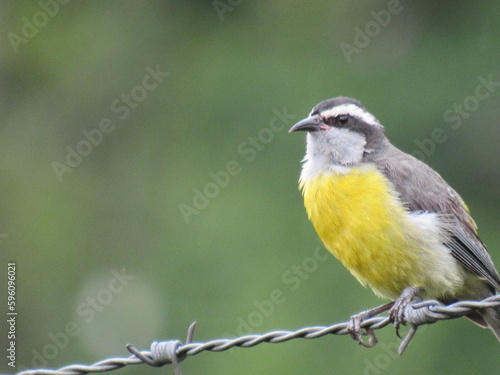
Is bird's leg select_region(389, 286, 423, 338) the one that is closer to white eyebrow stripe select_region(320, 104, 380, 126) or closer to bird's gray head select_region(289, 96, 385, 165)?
bird's gray head select_region(289, 96, 385, 165)

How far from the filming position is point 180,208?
12.3m

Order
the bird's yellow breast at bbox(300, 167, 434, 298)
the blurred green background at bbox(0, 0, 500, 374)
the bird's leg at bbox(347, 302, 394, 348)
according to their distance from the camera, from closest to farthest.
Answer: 1. the bird's leg at bbox(347, 302, 394, 348)
2. the bird's yellow breast at bbox(300, 167, 434, 298)
3. the blurred green background at bbox(0, 0, 500, 374)

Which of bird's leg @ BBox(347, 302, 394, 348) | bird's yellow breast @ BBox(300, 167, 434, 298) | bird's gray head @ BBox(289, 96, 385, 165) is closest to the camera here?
bird's leg @ BBox(347, 302, 394, 348)

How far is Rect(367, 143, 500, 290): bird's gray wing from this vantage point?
6609 mm

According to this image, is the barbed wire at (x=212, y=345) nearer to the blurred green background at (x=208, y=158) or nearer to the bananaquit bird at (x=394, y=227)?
the bananaquit bird at (x=394, y=227)

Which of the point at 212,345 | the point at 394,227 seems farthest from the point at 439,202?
the point at 212,345

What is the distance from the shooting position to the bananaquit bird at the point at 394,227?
6.45m

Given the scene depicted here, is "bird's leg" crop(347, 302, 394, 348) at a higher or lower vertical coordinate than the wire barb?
lower

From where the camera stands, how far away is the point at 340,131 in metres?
7.30

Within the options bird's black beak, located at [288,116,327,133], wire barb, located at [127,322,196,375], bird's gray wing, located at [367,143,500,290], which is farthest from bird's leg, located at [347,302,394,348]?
bird's black beak, located at [288,116,327,133]

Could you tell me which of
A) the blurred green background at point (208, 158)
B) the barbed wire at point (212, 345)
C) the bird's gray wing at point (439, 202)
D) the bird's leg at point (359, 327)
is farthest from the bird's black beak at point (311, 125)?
the blurred green background at point (208, 158)

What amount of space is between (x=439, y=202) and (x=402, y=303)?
38.2 inches

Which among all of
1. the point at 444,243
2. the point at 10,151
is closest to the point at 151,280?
the point at 10,151

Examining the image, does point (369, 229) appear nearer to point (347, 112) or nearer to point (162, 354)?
point (347, 112)
